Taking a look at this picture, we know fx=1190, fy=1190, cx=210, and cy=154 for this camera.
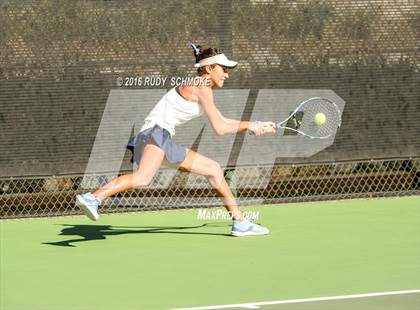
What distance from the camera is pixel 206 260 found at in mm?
9156

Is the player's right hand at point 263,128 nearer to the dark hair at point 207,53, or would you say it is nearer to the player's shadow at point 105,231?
the dark hair at point 207,53

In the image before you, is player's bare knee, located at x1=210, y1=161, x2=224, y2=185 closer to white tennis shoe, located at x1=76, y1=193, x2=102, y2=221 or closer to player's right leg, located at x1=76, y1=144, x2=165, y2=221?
player's right leg, located at x1=76, y1=144, x2=165, y2=221

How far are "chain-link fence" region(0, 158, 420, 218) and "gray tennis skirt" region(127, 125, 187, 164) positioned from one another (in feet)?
6.63

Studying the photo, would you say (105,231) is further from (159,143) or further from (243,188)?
(243,188)

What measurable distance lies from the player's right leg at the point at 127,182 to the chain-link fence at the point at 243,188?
2.16 meters

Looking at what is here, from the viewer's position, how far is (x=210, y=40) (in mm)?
12062

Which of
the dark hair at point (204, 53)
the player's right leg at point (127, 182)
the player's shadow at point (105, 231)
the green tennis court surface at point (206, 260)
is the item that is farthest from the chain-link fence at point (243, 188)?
the dark hair at point (204, 53)

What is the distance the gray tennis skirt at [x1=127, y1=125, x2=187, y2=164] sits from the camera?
9750mm

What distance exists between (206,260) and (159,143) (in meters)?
1.15

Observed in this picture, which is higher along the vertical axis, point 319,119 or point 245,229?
point 319,119

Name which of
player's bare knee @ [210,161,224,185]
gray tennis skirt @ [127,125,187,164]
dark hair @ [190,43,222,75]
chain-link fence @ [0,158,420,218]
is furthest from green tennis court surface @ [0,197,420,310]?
dark hair @ [190,43,222,75]

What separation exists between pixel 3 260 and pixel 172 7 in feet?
12.4

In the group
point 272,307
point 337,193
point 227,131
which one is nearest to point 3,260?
point 227,131

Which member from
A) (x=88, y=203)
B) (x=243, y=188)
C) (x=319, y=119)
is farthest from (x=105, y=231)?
(x=319, y=119)
